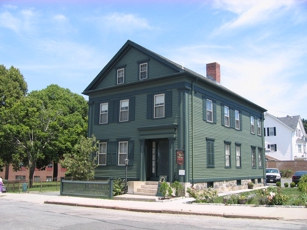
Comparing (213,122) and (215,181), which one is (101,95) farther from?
(215,181)

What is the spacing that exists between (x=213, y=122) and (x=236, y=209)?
402 inches

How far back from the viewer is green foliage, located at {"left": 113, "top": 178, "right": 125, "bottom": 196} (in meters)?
20.1

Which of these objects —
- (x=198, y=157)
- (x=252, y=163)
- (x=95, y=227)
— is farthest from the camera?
(x=252, y=163)

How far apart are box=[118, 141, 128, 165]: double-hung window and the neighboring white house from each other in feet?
131

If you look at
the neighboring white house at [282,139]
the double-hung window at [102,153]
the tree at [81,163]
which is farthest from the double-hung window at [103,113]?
the neighboring white house at [282,139]

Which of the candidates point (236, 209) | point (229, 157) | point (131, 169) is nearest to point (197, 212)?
point (236, 209)

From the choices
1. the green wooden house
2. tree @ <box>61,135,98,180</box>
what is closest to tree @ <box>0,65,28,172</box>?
the green wooden house

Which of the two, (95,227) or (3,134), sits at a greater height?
(3,134)

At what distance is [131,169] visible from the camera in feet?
72.5

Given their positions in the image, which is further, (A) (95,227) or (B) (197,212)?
(B) (197,212)

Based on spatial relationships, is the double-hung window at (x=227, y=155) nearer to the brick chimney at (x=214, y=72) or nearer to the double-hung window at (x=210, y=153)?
the double-hung window at (x=210, y=153)

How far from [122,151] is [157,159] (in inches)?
103

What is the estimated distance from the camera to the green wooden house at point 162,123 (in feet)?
67.3

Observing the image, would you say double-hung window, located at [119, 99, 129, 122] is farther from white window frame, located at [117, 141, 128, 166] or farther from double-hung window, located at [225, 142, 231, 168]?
double-hung window, located at [225, 142, 231, 168]
